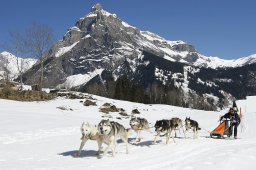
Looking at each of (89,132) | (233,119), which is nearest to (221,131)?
(233,119)

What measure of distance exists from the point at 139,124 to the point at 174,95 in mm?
127961

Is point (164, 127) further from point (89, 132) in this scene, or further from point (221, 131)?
point (89, 132)

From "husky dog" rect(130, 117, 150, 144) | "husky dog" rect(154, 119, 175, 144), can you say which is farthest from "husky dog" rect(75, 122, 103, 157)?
"husky dog" rect(154, 119, 175, 144)

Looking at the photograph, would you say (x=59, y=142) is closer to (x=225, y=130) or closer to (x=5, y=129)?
(x=5, y=129)

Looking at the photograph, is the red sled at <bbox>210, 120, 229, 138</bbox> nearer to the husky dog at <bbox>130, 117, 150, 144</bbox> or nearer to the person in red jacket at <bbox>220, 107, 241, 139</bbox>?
the person in red jacket at <bbox>220, 107, 241, 139</bbox>

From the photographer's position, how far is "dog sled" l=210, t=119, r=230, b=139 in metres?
19.3

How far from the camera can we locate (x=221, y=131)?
1934 cm

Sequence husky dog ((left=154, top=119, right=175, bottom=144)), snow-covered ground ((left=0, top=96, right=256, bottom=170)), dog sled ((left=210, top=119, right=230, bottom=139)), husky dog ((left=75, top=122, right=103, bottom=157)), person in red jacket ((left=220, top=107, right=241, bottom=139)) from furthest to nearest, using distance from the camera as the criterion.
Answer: person in red jacket ((left=220, top=107, right=241, bottom=139))
dog sled ((left=210, top=119, right=230, bottom=139))
husky dog ((left=154, top=119, right=175, bottom=144))
husky dog ((left=75, top=122, right=103, bottom=157))
snow-covered ground ((left=0, top=96, right=256, bottom=170))

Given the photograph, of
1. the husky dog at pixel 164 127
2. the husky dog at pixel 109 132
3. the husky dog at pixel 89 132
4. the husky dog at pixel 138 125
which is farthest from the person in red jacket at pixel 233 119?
the husky dog at pixel 89 132

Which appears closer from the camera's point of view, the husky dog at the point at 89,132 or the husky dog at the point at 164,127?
the husky dog at the point at 89,132

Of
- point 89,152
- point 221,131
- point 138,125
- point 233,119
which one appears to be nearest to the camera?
point 89,152

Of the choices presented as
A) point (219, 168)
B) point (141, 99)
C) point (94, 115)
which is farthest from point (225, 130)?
point (141, 99)

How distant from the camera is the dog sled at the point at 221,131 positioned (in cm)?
1928

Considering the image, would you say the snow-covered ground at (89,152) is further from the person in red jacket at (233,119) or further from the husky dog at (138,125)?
the person in red jacket at (233,119)
